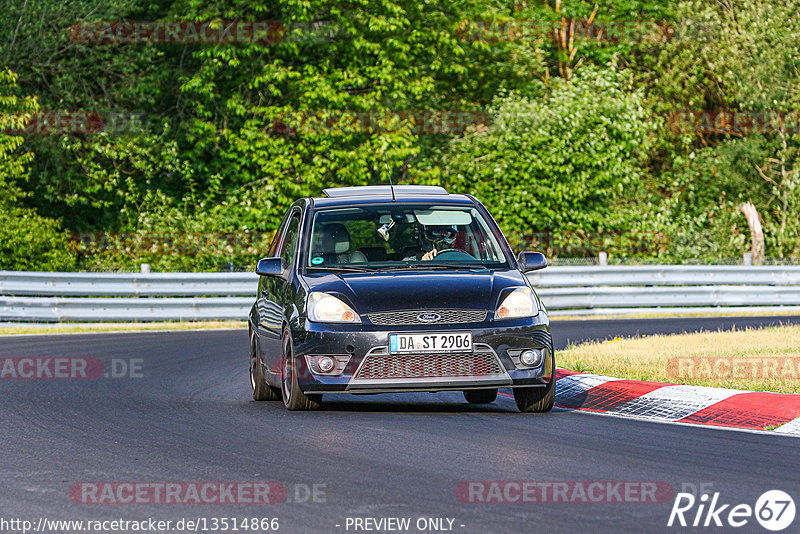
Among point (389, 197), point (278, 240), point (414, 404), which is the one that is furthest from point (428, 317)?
point (278, 240)

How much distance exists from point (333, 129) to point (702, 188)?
1370cm

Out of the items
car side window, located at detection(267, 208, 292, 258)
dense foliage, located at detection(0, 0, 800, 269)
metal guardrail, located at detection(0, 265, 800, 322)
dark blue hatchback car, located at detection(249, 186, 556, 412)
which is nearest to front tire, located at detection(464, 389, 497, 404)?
dark blue hatchback car, located at detection(249, 186, 556, 412)

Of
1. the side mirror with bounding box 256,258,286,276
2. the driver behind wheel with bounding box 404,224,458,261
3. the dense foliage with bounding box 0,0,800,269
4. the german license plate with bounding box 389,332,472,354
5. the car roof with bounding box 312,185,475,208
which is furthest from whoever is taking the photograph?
the dense foliage with bounding box 0,0,800,269

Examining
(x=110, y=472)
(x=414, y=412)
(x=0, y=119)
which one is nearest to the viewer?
(x=110, y=472)

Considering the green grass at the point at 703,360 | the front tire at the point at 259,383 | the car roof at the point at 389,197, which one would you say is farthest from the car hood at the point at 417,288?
the green grass at the point at 703,360

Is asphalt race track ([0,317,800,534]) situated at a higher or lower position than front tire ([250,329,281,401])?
higher

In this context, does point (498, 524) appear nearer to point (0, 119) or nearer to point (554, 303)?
point (554, 303)

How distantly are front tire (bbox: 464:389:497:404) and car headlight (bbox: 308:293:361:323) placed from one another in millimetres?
1836

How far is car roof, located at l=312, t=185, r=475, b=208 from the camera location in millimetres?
11367

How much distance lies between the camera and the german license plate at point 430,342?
9.68 metres

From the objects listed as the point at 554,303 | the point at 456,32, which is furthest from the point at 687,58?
the point at 554,303

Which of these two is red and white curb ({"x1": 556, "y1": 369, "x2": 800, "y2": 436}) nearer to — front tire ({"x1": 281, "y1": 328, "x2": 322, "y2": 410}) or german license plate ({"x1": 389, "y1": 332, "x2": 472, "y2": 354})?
german license plate ({"x1": 389, "y1": 332, "x2": 472, "y2": 354})

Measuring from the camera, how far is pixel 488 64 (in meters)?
42.9

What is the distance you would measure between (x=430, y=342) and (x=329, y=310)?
0.77 metres
